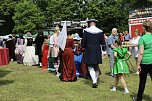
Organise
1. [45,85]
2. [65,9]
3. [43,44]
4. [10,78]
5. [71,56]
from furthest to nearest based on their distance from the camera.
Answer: [65,9] < [43,44] < [10,78] < [71,56] < [45,85]

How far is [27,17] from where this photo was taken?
234 ft

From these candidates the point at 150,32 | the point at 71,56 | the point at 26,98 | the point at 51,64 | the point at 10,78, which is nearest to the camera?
the point at 150,32

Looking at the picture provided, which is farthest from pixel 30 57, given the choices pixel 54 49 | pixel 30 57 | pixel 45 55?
pixel 54 49

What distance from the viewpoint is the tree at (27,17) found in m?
68.6

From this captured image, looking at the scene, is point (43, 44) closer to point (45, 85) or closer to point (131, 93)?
point (45, 85)

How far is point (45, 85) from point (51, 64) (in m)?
4.02

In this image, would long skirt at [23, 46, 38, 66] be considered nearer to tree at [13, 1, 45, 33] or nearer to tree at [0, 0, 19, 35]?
Result: tree at [13, 1, 45, 33]

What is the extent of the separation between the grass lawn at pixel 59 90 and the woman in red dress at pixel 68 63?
254 millimetres

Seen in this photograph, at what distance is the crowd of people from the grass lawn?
366 mm

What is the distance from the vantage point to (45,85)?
37.4 ft

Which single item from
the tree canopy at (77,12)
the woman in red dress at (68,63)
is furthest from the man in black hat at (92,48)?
the tree canopy at (77,12)

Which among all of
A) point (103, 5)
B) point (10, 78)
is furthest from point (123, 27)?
point (10, 78)

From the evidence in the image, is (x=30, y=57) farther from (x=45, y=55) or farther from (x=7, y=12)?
(x=7, y=12)

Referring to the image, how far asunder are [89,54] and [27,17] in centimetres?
6143
